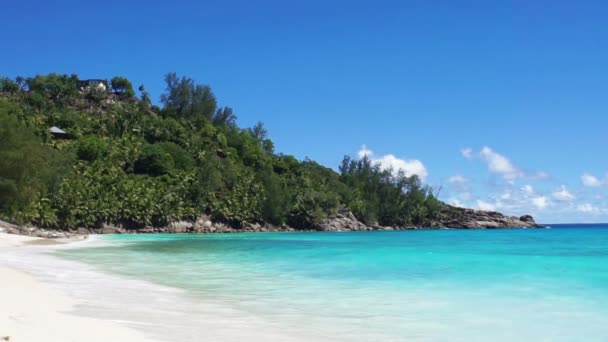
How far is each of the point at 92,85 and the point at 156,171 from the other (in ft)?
132

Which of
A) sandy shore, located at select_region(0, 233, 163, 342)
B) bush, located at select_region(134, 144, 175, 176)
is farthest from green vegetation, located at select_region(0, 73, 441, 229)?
sandy shore, located at select_region(0, 233, 163, 342)

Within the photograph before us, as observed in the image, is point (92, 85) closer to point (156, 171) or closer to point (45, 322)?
point (156, 171)

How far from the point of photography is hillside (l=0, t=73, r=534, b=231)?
183ft

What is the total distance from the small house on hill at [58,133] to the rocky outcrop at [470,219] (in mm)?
80946

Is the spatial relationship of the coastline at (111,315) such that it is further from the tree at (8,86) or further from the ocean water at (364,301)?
the tree at (8,86)

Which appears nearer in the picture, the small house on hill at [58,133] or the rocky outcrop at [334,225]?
the rocky outcrop at [334,225]

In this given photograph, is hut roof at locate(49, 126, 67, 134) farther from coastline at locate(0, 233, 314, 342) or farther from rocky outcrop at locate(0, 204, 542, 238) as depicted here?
coastline at locate(0, 233, 314, 342)

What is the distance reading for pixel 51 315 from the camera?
8648mm

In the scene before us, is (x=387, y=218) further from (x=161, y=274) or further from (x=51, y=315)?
(x=51, y=315)

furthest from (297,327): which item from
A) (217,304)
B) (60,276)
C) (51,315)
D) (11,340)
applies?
(60,276)

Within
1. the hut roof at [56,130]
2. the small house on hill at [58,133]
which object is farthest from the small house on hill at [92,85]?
the small house on hill at [58,133]

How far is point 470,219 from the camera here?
135375 mm

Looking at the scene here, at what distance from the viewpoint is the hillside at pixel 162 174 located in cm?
5581

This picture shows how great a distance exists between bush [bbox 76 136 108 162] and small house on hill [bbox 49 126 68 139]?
A: 4746 mm
